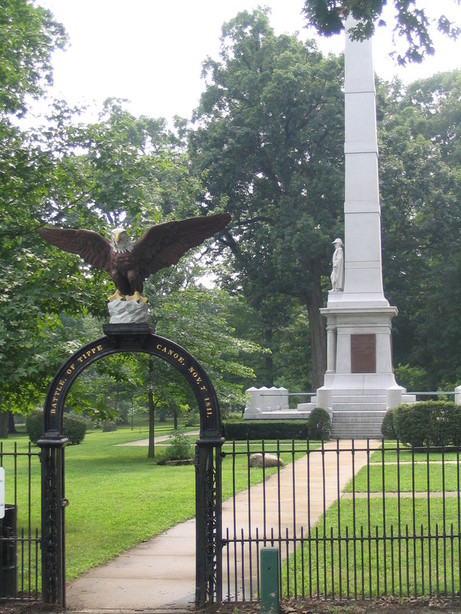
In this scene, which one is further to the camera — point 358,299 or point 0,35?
point 358,299

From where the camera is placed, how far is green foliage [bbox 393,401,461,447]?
25000mm

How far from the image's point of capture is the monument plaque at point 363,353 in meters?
35.0

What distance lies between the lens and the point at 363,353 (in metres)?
35.1

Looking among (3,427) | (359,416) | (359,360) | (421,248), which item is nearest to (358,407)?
(359,416)

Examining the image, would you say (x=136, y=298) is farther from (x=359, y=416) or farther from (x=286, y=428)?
(x=359, y=416)

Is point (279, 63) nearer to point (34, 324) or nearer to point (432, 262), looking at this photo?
point (432, 262)

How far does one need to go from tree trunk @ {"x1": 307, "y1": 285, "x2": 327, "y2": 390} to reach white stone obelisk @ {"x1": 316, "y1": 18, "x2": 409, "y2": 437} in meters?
11.7

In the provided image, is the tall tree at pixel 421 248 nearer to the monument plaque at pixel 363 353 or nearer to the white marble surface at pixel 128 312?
the monument plaque at pixel 363 353

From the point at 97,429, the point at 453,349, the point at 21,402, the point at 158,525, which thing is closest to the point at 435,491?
the point at 158,525

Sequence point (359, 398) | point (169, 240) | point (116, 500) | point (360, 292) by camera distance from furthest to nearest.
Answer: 1. point (360, 292)
2. point (359, 398)
3. point (116, 500)
4. point (169, 240)

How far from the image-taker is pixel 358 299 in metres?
35.5

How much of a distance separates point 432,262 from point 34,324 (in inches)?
1686

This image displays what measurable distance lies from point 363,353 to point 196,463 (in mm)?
25620

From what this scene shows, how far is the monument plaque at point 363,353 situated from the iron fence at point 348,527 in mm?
8192
